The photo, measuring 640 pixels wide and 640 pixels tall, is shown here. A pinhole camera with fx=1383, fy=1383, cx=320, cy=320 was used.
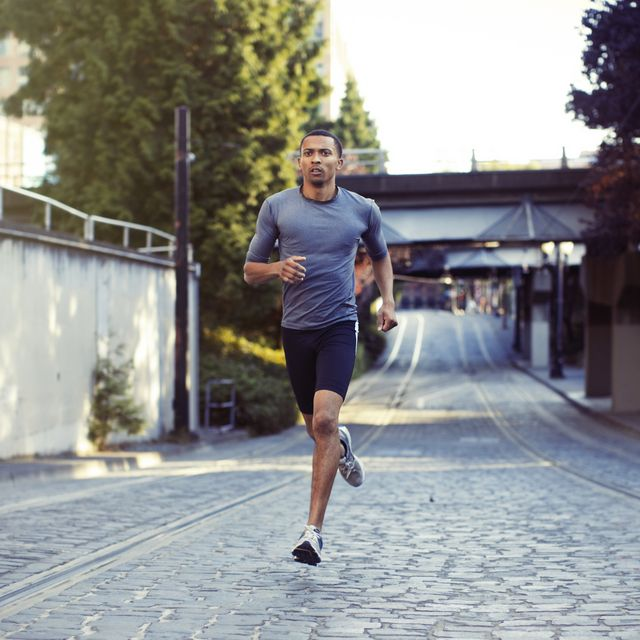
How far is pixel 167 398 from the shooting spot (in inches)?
1032

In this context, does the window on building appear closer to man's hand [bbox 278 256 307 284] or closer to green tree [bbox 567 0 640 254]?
green tree [bbox 567 0 640 254]

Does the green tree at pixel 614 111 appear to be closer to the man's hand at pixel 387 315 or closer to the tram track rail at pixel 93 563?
the tram track rail at pixel 93 563

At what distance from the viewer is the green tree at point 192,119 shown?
122 feet

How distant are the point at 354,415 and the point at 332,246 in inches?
1258

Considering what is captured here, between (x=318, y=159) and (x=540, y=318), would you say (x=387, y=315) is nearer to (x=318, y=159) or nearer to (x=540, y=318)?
(x=318, y=159)

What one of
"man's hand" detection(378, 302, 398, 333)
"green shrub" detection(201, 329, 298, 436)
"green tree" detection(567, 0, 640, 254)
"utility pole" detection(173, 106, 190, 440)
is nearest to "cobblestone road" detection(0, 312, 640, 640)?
"man's hand" detection(378, 302, 398, 333)

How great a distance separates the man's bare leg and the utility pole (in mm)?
17886

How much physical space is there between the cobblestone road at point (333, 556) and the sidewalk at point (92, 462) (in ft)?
2.13

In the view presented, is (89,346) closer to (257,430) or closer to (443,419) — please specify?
(257,430)

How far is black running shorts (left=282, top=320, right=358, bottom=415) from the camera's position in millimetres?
6793

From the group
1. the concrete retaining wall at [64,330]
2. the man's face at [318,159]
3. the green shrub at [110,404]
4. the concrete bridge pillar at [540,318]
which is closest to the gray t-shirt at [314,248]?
the man's face at [318,159]

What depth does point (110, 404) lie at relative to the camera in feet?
70.7

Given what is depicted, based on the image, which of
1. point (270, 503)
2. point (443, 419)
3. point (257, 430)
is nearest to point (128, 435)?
point (257, 430)

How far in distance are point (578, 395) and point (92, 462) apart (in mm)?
29819
